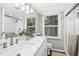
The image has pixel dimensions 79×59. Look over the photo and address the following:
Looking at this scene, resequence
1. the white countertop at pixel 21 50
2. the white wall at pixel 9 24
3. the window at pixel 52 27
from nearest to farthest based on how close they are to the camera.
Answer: the white countertop at pixel 21 50, the white wall at pixel 9 24, the window at pixel 52 27

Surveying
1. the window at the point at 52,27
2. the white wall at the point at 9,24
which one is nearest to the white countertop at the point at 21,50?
the white wall at the point at 9,24

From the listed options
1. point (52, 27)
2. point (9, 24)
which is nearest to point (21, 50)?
point (9, 24)

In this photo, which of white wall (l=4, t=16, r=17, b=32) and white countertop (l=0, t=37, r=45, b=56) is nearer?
white countertop (l=0, t=37, r=45, b=56)

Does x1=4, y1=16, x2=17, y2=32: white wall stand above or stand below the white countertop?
above

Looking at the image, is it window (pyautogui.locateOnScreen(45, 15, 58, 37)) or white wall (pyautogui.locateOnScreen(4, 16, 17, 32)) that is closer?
white wall (pyautogui.locateOnScreen(4, 16, 17, 32))

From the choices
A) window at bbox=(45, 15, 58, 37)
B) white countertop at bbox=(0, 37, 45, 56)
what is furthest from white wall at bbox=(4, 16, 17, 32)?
window at bbox=(45, 15, 58, 37)

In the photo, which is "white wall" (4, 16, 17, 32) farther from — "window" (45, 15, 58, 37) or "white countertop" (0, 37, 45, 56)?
"window" (45, 15, 58, 37)

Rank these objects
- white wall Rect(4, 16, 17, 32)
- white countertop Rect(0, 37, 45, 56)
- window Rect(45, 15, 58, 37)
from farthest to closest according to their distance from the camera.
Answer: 1. window Rect(45, 15, 58, 37)
2. white wall Rect(4, 16, 17, 32)
3. white countertop Rect(0, 37, 45, 56)


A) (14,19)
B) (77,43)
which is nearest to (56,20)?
(77,43)

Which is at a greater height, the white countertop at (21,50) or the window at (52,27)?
the window at (52,27)

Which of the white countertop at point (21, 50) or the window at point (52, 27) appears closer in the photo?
the white countertop at point (21, 50)

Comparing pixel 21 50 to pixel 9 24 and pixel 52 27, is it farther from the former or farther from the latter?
pixel 52 27

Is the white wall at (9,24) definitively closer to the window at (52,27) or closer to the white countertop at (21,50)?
the white countertop at (21,50)

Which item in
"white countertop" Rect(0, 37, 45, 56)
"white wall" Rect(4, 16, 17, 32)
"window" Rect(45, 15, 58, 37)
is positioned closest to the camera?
"white countertop" Rect(0, 37, 45, 56)
